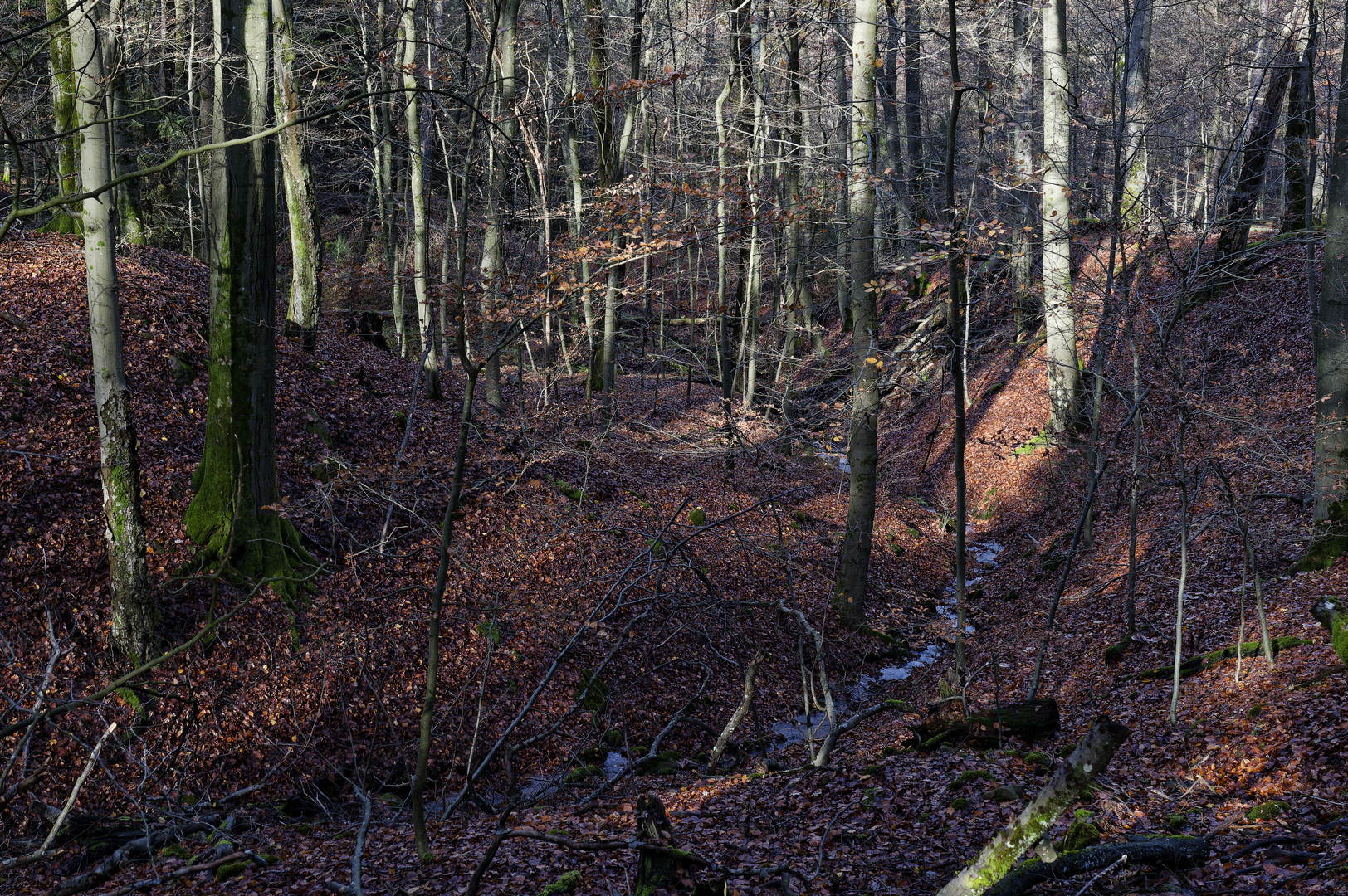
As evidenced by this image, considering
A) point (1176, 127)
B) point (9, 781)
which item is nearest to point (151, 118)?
point (9, 781)

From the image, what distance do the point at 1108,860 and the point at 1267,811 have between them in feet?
6.96

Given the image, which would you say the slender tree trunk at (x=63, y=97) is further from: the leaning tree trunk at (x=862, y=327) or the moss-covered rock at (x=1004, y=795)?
the moss-covered rock at (x=1004, y=795)

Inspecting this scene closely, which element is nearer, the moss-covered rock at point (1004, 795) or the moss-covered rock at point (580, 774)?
the moss-covered rock at point (1004, 795)

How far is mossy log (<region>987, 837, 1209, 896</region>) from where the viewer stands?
131 inches

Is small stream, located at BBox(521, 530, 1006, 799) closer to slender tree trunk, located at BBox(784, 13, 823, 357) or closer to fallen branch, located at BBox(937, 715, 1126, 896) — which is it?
fallen branch, located at BBox(937, 715, 1126, 896)

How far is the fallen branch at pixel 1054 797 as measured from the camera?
305 cm

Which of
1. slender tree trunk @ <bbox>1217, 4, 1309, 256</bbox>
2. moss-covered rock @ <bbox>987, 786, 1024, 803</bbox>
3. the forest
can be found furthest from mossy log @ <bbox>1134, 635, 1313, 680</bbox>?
slender tree trunk @ <bbox>1217, 4, 1309, 256</bbox>

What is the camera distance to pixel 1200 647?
326 inches

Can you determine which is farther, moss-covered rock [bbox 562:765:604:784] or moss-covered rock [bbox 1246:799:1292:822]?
moss-covered rock [bbox 562:765:604:784]

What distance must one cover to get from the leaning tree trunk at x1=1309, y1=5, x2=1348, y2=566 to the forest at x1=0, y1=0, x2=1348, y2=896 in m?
0.05

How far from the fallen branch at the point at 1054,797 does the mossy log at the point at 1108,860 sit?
0.08 metres

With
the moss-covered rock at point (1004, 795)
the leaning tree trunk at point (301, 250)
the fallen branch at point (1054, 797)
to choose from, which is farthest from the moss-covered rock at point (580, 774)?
the leaning tree trunk at point (301, 250)

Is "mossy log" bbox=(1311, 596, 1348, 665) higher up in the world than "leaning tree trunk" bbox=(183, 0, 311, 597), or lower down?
lower down

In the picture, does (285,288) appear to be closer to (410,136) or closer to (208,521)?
(410,136)
